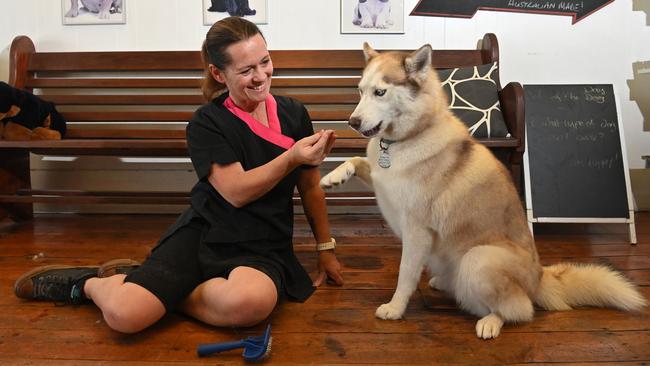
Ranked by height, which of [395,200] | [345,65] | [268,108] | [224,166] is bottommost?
[395,200]

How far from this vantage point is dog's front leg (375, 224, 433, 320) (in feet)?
5.18

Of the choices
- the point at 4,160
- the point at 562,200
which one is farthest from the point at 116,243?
the point at 562,200

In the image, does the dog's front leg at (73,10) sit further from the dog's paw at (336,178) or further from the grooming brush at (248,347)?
the grooming brush at (248,347)

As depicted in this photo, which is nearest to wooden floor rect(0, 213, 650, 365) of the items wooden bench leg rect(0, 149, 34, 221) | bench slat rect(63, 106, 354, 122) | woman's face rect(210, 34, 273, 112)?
woman's face rect(210, 34, 273, 112)

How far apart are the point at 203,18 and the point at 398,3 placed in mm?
1255

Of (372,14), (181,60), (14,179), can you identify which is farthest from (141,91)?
(372,14)

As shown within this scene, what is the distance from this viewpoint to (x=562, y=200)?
2662 mm

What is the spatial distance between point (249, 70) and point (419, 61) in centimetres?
55

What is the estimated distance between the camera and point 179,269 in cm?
159

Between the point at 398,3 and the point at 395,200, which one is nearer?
the point at 395,200

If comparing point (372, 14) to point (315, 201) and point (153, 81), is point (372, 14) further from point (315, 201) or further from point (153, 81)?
point (315, 201)

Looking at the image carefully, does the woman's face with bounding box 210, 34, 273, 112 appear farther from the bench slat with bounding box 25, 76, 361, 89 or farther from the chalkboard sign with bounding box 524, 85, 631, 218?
the chalkboard sign with bounding box 524, 85, 631, 218

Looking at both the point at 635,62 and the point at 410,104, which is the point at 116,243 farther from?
the point at 635,62

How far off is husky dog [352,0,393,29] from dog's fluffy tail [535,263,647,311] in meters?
1.95
